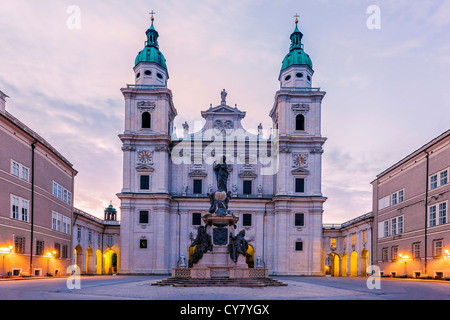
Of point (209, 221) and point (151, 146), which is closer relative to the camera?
point (209, 221)

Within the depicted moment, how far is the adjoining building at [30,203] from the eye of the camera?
39.5m

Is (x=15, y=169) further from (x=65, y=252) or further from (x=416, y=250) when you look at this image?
(x=416, y=250)

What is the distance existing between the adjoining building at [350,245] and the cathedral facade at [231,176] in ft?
18.2

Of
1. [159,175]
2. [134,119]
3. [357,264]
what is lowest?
[357,264]

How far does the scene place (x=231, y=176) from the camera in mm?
68062

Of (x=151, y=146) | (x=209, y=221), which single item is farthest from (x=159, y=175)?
(x=209, y=221)

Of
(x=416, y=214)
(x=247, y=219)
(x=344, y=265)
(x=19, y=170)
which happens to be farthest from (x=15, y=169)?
(x=344, y=265)

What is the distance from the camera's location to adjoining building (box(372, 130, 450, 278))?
43156mm

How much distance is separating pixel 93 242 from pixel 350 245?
3646cm

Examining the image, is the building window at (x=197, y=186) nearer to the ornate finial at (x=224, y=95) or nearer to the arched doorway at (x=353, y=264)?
the ornate finial at (x=224, y=95)

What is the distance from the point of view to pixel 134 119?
66.4m

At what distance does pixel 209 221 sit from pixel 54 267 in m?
26.7

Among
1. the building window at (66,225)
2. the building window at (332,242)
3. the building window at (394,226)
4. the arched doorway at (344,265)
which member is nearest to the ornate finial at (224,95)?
the building window at (66,225)
